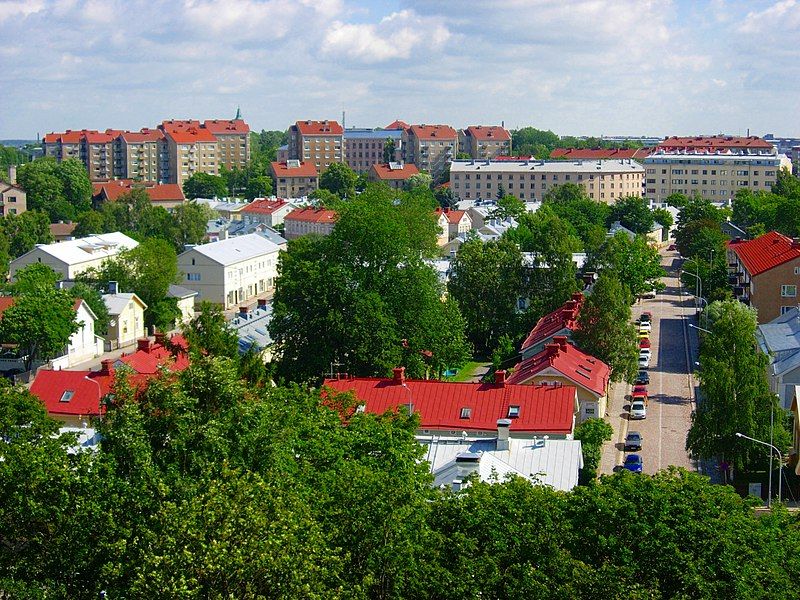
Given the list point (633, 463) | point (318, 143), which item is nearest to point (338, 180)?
point (318, 143)

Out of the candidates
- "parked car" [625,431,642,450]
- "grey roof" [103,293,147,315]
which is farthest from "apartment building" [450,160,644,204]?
"parked car" [625,431,642,450]

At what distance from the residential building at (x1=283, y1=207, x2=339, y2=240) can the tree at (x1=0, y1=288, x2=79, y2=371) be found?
136 ft

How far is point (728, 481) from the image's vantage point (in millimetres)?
32250

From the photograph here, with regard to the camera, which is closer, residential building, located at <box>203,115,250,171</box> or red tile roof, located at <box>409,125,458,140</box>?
red tile roof, located at <box>409,125,458,140</box>

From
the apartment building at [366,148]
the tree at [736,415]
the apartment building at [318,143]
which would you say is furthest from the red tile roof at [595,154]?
the tree at [736,415]

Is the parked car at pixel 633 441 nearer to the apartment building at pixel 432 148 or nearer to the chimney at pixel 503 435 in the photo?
the chimney at pixel 503 435

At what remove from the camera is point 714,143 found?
478 feet

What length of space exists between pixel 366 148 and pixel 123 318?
335ft

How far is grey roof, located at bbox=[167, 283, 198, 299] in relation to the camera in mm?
62500

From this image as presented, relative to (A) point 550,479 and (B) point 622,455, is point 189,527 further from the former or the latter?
(B) point 622,455

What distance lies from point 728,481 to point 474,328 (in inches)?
843

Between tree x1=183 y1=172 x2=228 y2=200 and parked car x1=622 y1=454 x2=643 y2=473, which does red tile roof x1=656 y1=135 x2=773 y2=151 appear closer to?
tree x1=183 y1=172 x2=228 y2=200

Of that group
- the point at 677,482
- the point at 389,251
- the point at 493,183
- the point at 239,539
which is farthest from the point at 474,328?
the point at 493,183

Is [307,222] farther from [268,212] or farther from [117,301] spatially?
[117,301]
